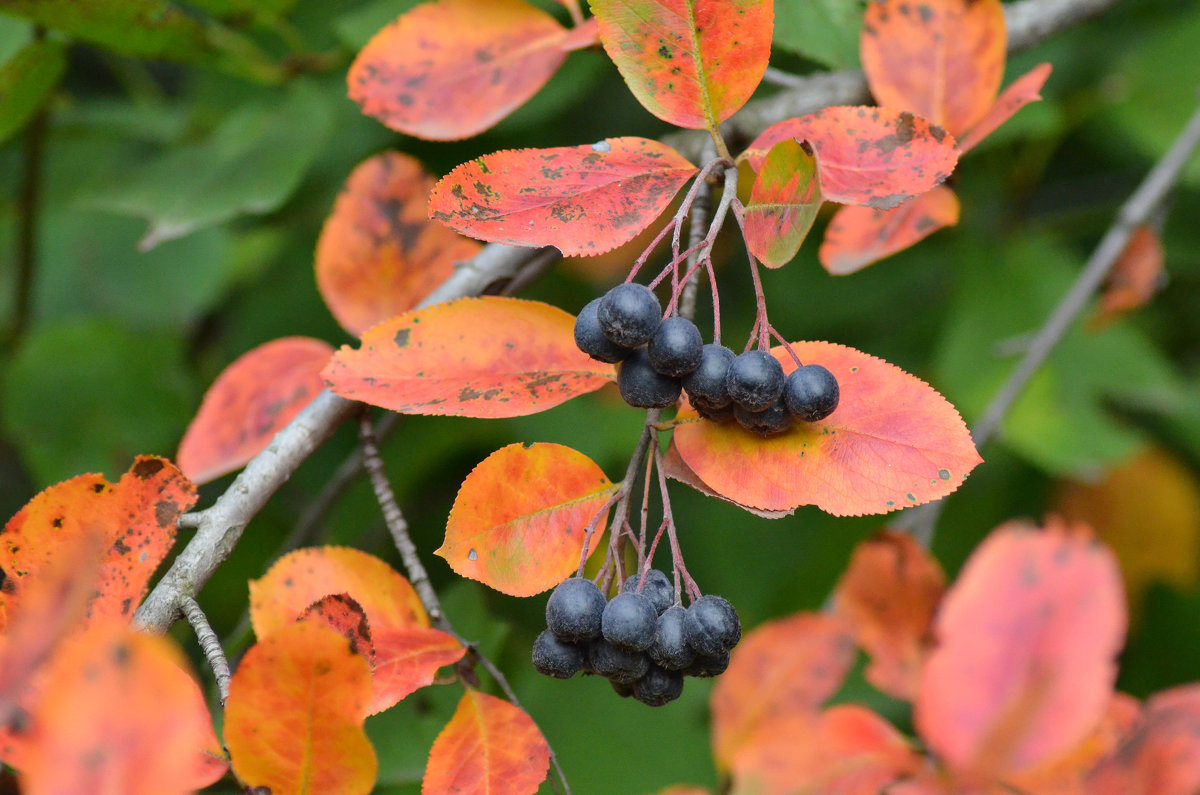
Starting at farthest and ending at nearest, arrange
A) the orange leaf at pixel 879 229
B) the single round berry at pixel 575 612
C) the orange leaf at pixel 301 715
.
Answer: the orange leaf at pixel 879 229 < the single round berry at pixel 575 612 < the orange leaf at pixel 301 715

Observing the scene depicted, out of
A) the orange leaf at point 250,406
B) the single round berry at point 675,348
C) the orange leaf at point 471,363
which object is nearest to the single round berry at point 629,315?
the single round berry at point 675,348

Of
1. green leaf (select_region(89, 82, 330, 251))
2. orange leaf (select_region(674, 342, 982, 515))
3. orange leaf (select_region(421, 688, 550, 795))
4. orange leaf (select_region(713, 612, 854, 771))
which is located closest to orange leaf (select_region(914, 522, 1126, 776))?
orange leaf (select_region(674, 342, 982, 515))

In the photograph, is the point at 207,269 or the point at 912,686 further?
the point at 207,269

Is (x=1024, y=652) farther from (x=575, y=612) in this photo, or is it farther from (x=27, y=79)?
(x=27, y=79)

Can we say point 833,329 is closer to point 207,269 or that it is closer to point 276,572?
point 207,269

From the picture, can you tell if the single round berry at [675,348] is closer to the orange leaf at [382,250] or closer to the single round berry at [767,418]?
the single round berry at [767,418]

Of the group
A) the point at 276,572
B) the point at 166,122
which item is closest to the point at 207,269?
the point at 166,122

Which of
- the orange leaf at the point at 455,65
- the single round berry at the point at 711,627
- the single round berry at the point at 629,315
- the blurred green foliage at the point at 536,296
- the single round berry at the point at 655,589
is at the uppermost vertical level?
the orange leaf at the point at 455,65

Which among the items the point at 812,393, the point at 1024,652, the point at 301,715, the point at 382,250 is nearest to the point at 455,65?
the point at 382,250
